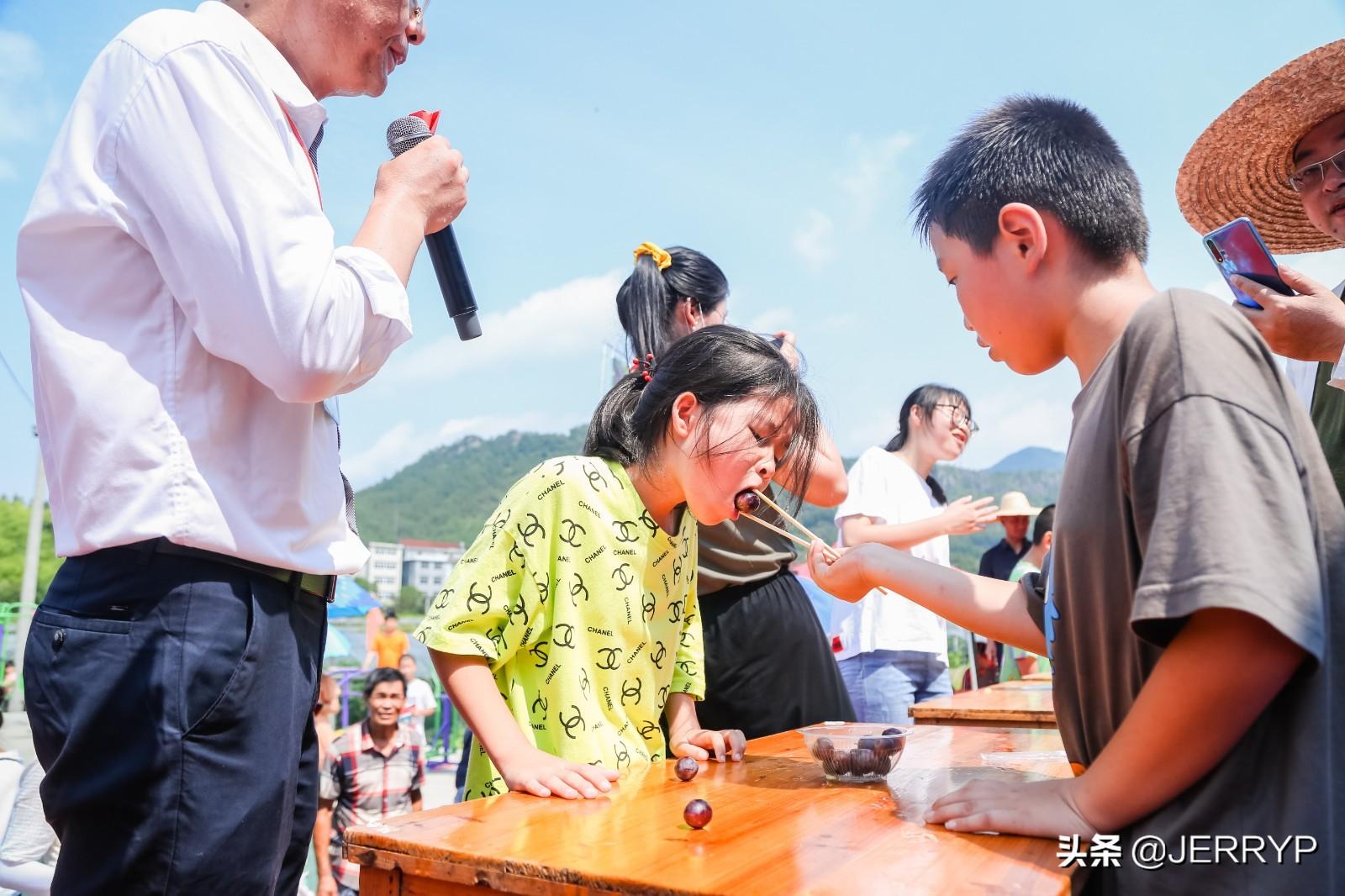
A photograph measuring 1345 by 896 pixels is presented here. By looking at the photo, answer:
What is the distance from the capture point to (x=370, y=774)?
5316mm

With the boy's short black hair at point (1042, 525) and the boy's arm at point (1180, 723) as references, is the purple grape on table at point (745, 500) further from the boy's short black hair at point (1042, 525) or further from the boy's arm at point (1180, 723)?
the boy's short black hair at point (1042, 525)

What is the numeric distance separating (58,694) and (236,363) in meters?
0.49

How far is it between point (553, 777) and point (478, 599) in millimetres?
459

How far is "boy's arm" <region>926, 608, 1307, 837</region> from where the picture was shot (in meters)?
1.07

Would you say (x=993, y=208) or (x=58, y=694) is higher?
(x=993, y=208)

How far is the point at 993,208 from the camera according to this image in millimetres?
1636

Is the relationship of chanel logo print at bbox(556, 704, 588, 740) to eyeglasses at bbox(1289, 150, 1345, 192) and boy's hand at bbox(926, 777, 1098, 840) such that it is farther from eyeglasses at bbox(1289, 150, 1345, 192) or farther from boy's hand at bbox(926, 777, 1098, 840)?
eyeglasses at bbox(1289, 150, 1345, 192)

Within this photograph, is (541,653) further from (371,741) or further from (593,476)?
(371,741)

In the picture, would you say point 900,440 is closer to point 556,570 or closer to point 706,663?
point 706,663

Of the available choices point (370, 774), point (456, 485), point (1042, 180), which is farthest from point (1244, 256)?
point (456, 485)

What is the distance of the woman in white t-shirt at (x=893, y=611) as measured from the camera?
404 centimetres

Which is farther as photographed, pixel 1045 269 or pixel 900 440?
pixel 900 440

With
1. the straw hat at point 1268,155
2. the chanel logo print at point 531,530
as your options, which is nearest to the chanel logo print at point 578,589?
the chanel logo print at point 531,530

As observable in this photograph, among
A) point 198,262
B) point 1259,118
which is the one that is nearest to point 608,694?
point 198,262
